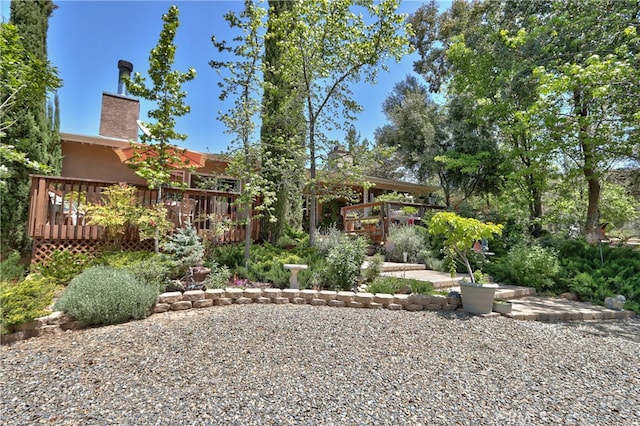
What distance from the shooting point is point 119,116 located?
37.3 feet

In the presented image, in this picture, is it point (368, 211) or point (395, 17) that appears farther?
point (368, 211)

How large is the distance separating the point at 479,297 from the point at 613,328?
1.90 m

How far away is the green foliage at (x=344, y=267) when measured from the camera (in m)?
5.13

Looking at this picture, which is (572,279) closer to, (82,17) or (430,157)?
(430,157)

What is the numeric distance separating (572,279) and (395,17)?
6702 mm

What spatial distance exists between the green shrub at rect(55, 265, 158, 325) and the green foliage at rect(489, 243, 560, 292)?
672cm

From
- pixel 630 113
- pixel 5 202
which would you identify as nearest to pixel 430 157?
pixel 630 113

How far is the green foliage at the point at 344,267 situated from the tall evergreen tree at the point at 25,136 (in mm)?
6038

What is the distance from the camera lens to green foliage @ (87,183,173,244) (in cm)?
519

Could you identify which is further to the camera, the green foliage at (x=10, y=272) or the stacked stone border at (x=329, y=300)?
the green foliage at (x=10, y=272)

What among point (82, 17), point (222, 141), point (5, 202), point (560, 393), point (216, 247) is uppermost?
point (82, 17)

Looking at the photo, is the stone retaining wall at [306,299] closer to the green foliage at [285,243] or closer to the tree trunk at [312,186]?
the green foliage at [285,243]

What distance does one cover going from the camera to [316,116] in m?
7.65

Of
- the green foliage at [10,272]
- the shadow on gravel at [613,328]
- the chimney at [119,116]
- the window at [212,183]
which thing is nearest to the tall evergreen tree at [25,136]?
the green foliage at [10,272]
